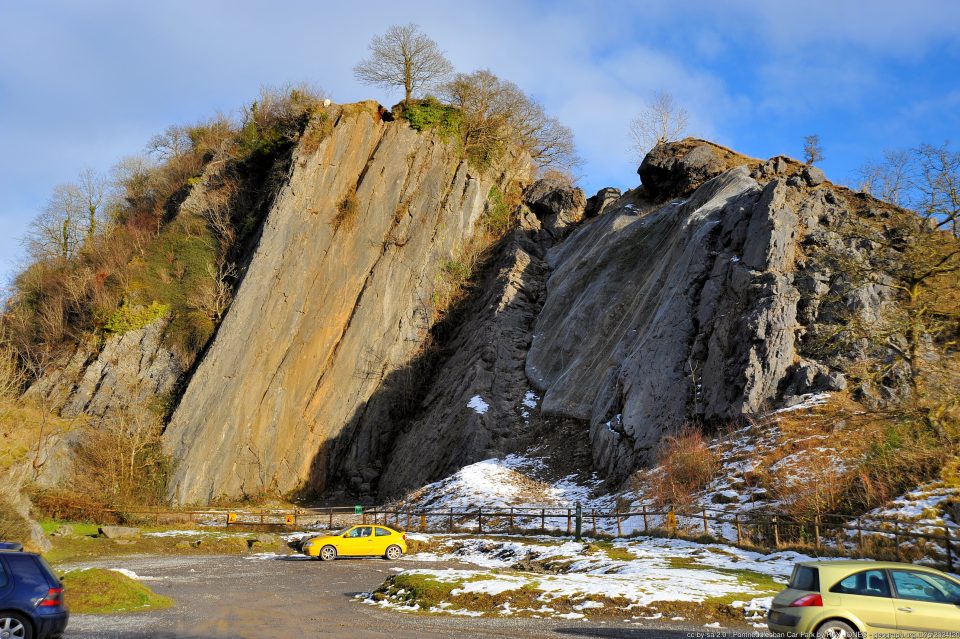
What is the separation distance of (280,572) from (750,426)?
17.0 metres

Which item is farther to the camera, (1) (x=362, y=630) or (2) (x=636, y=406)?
(2) (x=636, y=406)

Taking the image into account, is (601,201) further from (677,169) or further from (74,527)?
(74,527)

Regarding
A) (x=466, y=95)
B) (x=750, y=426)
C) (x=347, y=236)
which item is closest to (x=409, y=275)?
(x=347, y=236)

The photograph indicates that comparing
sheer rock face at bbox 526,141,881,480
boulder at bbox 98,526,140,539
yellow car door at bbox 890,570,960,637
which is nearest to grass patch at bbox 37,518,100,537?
boulder at bbox 98,526,140,539

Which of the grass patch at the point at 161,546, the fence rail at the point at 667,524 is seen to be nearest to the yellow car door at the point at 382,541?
the fence rail at the point at 667,524

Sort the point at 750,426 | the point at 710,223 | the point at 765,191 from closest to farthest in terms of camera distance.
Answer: the point at 750,426, the point at 765,191, the point at 710,223

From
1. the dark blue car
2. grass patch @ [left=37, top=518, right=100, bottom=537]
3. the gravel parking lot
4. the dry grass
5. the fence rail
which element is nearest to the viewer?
the dark blue car

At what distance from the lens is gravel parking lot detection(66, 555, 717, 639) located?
11.5 m

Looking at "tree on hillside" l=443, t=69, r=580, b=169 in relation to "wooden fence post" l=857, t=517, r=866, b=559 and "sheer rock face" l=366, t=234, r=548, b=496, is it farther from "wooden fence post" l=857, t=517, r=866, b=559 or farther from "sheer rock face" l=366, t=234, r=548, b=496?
"wooden fence post" l=857, t=517, r=866, b=559

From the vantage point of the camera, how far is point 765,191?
31.8 meters

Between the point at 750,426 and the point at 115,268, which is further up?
the point at 115,268

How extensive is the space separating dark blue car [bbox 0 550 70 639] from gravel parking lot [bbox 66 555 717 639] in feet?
6.02

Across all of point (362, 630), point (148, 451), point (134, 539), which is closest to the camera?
point (362, 630)

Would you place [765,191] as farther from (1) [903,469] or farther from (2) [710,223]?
(1) [903,469]
